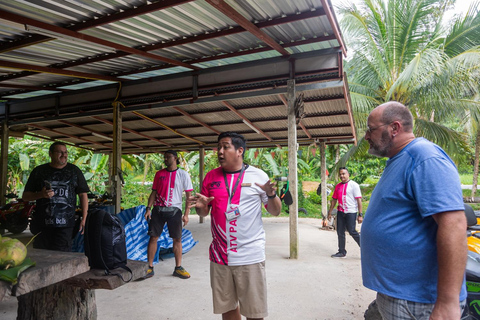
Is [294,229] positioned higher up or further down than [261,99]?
further down

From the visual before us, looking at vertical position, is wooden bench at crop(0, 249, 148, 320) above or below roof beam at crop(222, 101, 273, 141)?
below

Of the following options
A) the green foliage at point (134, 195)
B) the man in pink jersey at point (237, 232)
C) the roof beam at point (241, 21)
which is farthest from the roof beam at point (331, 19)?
the green foliage at point (134, 195)

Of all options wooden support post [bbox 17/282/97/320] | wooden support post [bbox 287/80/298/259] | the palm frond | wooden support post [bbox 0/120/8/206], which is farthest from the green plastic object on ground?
the palm frond

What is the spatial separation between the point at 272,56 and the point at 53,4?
3404mm

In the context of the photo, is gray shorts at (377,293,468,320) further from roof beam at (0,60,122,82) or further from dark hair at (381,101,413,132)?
roof beam at (0,60,122,82)

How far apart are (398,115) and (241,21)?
2.70 m

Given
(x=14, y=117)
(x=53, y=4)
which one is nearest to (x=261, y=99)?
(x=53, y=4)

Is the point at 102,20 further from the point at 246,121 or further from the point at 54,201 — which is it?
the point at 246,121

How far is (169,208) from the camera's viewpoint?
16.0 feet

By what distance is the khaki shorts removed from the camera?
248cm

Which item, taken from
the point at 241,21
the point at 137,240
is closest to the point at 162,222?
the point at 137,240

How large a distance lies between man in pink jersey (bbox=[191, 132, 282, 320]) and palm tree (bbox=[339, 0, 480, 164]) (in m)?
8.13

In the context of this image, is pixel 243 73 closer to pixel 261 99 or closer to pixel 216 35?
pixel 261 99

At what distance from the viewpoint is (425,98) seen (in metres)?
10.4
